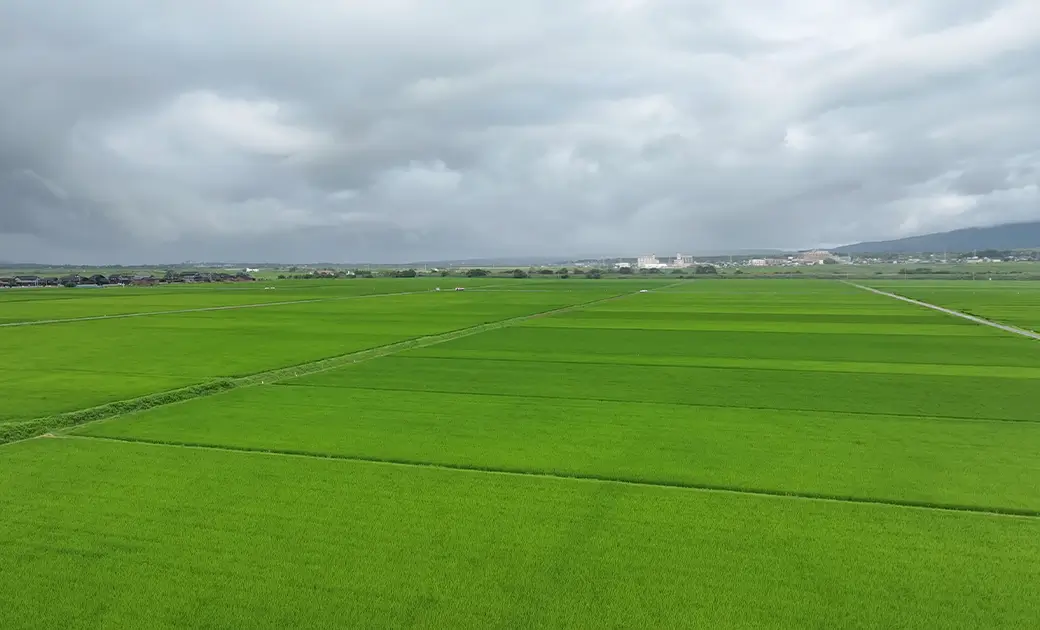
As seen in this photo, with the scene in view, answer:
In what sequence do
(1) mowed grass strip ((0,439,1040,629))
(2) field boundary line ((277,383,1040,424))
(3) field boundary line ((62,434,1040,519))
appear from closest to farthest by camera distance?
Result: (1) mowed grass strip ((0,439,1040,629))
(3) field boundary line ((62,434,1040,519))
(2) field boundary line ((277,383,1040,424))

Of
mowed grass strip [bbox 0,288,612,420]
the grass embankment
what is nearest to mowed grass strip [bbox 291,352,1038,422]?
the grass embankment

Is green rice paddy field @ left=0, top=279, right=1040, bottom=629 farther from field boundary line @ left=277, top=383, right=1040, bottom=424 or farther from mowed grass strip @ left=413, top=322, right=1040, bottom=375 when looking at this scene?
mowed grass strip @ left=413, top=322, right=1040, bottom=375

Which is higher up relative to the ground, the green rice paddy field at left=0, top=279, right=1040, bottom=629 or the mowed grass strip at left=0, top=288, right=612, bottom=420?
the mowed grass strip at left=0, top=288, right=612, bottom=420

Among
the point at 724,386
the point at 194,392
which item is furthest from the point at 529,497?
the point at 194,392

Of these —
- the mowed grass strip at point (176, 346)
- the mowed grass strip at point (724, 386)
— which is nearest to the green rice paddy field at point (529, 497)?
the mowed grass strip at point (724, 386)

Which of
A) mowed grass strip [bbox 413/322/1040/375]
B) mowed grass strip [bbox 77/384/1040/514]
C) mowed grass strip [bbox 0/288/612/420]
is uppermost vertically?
mowed grass strip [bbox 0/288/612/420]

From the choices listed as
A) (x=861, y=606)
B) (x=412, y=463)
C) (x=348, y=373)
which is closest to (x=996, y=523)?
(x=861, y=606)
